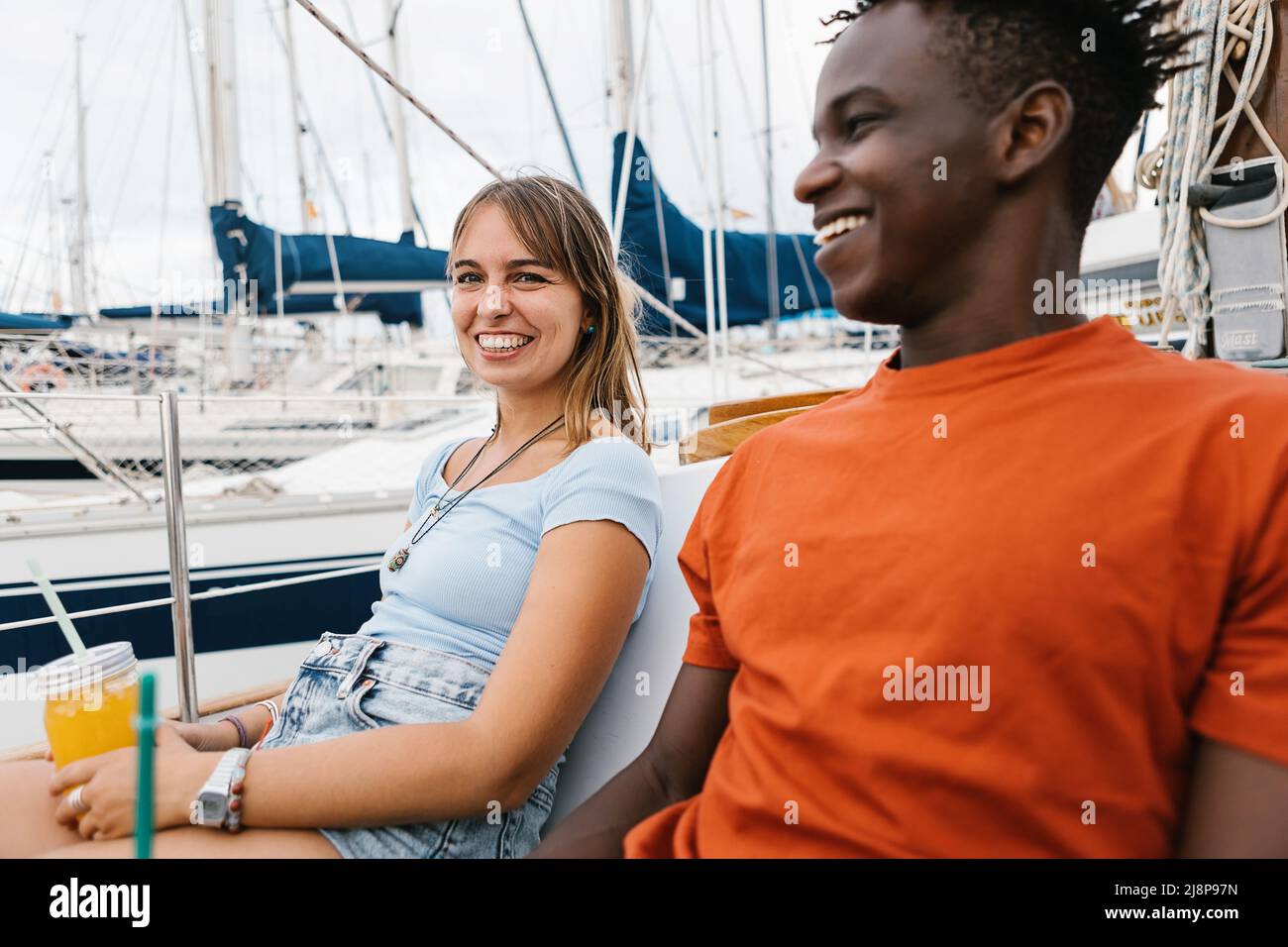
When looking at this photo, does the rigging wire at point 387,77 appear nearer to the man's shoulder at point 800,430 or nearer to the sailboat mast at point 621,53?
the man's shoulder at point 800,430

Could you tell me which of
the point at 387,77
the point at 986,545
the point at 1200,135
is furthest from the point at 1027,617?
the point at 387,77

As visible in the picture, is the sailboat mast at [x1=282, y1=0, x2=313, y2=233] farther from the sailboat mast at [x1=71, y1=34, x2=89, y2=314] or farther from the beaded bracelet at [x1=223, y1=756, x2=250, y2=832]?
the beaded bracelet at [x1=223, y1=756, x2=250, y2=832]

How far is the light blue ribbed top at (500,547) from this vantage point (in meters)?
1.27

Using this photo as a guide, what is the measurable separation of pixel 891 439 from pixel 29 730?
4597mm

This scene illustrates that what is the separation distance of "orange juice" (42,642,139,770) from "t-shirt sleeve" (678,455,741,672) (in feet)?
2.32

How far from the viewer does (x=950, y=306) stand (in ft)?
2.90

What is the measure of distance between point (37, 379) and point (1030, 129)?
762cm

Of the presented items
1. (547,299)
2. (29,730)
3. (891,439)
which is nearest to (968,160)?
(891,439)

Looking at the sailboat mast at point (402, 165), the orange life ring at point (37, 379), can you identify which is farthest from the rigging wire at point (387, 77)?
the sailboat mast at point (402, 165)

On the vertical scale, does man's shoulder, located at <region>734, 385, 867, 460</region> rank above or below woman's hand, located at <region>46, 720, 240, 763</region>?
above

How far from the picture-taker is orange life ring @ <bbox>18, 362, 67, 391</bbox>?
21.4 feet

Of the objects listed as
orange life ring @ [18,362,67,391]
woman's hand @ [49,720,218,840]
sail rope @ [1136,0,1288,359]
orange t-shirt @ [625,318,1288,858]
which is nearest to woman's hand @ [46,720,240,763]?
woman's hand @ [49,720,218,840]

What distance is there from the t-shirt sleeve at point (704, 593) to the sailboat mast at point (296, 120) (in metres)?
7.77
